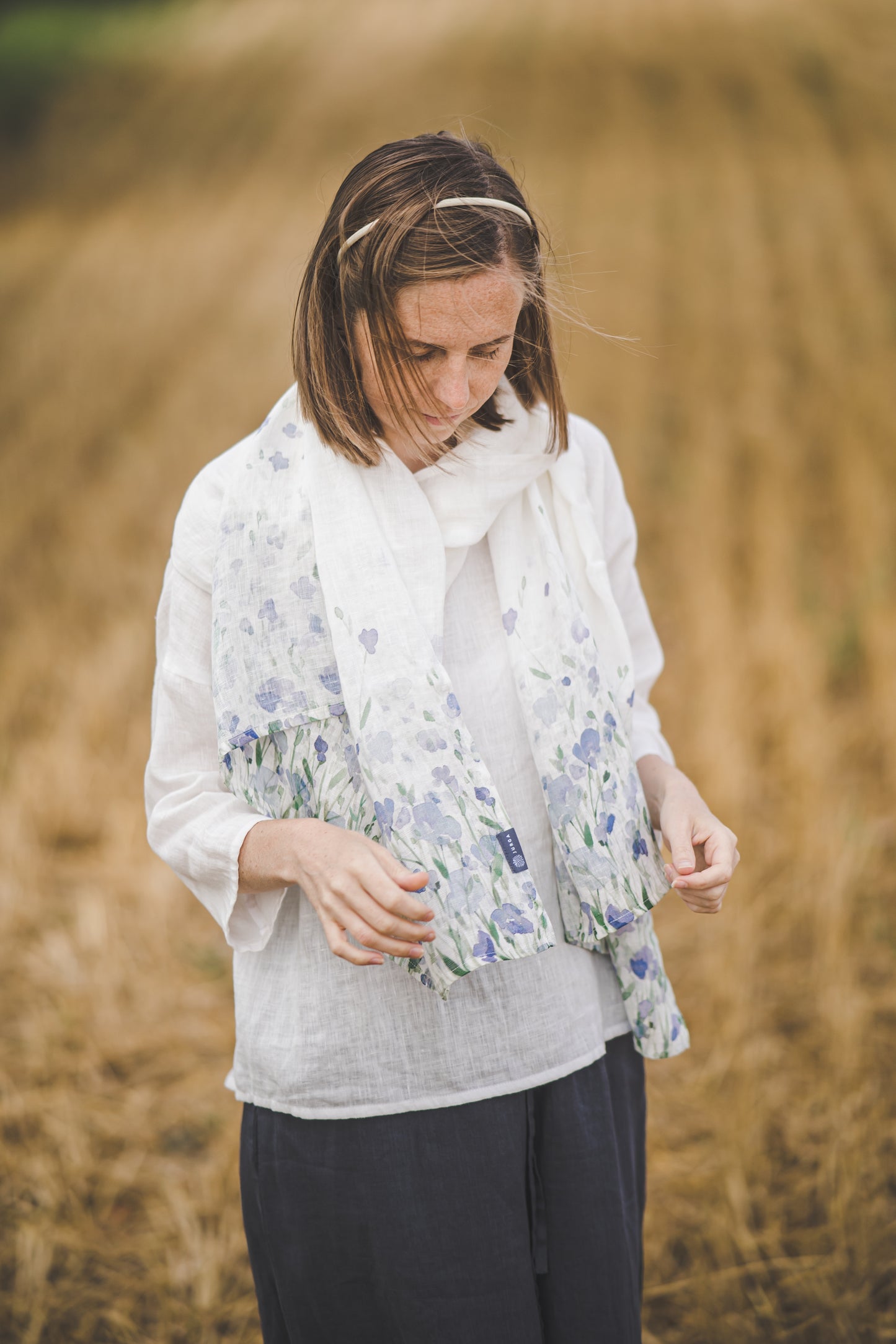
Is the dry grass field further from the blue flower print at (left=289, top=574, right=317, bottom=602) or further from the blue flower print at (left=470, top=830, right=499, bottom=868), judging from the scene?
the blue flower print at (left=470, top=830, right=499, bottom=868)

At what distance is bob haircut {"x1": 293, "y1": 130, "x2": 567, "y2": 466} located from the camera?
2.57 feet

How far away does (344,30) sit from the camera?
266 inches

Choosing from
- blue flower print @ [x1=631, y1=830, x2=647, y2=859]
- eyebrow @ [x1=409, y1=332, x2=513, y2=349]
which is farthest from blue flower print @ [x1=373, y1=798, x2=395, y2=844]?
eyebrow @ [x1=409, y1=332, x2=513, y2=349]

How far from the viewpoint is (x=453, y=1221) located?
0.85 metres

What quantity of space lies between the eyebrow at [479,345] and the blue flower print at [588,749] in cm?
31

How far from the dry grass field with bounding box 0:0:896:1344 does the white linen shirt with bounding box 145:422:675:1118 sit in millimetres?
323

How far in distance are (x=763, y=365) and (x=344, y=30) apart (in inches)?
151

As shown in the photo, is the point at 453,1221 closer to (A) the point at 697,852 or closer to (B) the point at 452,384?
(A) the point at 697,852

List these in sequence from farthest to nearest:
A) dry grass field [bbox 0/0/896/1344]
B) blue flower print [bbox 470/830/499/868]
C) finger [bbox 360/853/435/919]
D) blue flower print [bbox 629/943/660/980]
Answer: dry grass field [bbox 0/0/896/1344] < blue flower print [bbox 629/943/660/980] < blue flower print [bbox 470/830/499/868] < finger [bbox 360/853/435/919]

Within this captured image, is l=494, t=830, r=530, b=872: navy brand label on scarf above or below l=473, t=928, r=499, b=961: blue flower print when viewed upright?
above

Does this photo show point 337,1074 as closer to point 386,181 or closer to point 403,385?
point 403,385

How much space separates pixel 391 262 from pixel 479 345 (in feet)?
0.29

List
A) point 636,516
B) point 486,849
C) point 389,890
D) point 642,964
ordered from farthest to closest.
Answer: point 636,516, point 642,964, point 486,849, point 389,890

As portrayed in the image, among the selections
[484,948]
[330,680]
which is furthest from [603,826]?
[330,680]
